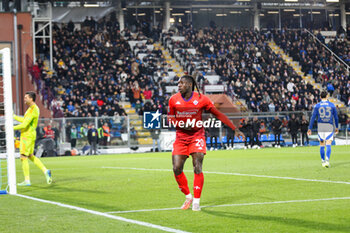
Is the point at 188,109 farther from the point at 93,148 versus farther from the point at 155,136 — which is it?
the point at 155,136

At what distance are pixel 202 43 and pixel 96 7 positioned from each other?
9318mm

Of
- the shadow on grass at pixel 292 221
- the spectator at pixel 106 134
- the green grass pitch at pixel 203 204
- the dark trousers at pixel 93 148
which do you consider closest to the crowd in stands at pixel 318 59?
the spectator at pixel 106 134

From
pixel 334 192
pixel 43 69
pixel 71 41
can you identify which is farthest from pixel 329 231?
pixel 71 41

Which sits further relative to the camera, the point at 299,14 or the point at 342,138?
the point at 299,14

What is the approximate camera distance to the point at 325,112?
1828cm

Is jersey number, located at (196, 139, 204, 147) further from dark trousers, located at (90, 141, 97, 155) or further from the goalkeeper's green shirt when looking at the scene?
dark trousers, located at (90, 141, 97, 155)

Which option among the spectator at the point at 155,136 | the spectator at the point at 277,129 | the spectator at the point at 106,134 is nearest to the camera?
the spectator at the point at 106,134

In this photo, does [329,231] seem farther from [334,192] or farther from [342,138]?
[342,138]

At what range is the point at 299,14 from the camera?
195ft

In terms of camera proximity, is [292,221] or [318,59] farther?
[318,59]

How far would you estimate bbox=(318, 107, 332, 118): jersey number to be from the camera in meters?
18.2

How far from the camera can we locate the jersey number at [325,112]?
18.2 meters

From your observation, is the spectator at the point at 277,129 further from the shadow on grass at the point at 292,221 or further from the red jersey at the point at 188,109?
the shadow on grass at the point at 292,221

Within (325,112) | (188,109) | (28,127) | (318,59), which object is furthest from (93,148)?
(188,109)
